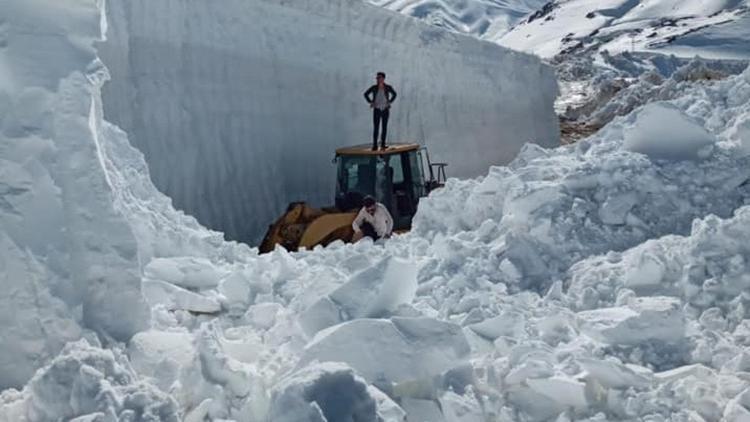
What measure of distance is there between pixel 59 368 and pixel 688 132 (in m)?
4.96

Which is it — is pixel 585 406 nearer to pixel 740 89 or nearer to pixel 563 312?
pixel 563 312

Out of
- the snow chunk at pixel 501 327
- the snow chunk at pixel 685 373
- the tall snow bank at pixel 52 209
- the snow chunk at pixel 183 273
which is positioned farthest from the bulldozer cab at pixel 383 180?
the snow chunk at pixel 685 373

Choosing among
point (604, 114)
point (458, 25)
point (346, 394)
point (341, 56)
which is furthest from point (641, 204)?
point (458, 25)

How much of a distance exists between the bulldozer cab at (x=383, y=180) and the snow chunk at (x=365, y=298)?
5.83m

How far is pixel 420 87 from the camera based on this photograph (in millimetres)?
15422

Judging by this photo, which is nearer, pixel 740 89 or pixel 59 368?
Result: pixel 59 368

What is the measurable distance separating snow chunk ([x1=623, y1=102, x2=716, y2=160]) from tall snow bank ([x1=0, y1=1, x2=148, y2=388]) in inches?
161

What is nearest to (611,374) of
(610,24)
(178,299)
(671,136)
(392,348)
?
(392,348)

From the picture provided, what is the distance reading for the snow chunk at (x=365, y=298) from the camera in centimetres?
377

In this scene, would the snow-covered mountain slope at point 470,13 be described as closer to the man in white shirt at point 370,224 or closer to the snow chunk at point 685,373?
the man in white shirt at point 370,224

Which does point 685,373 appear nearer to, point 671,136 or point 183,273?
point 183,273

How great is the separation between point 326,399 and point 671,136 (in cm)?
438

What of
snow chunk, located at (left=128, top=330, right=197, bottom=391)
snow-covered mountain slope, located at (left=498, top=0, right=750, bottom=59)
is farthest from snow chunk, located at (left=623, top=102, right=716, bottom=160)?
snow-covered mountain slope, located at (left=498, top=0, right=750, bottom=59)

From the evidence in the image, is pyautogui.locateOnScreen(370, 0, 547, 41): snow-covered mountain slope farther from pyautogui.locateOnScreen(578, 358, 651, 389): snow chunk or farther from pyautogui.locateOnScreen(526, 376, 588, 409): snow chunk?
pyautogui.locateOnScreen(526, 376, 588, 409): snow chunk
